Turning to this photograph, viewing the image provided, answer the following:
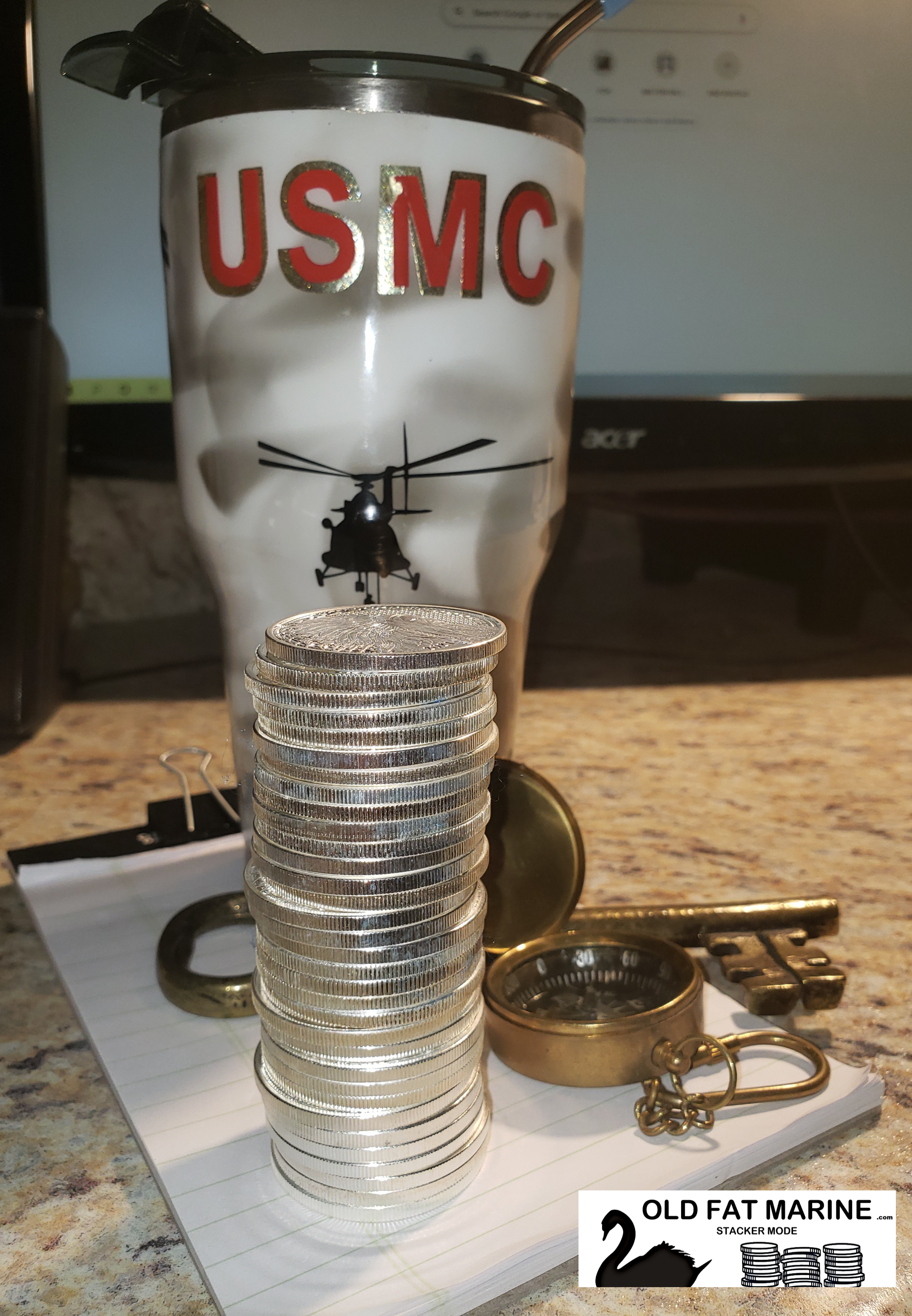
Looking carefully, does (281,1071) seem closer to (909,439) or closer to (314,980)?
(314,980)

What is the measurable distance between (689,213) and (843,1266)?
69 cm

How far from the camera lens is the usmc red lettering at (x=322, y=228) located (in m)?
0.40

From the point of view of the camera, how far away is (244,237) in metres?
0.42

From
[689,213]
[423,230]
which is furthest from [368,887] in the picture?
[689,213]

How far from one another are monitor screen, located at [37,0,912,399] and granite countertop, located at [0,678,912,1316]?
0.24m

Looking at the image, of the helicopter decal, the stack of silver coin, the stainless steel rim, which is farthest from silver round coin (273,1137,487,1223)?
the stainless steel rim

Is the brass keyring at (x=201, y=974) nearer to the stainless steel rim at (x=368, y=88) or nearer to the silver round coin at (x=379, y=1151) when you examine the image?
the silver round coin at (x=379, y=1151)

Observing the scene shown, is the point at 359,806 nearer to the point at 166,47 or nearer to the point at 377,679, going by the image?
the point at 377,679

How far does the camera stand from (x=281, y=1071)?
Result: 33cm

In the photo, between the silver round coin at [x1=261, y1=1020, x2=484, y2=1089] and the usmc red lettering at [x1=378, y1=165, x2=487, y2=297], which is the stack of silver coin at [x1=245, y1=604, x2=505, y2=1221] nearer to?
the silver round coin at [x1=261, y1=1020, x2=484, y2=1089]

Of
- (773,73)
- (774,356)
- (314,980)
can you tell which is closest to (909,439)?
(774,356)

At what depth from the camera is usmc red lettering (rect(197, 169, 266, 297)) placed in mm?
410

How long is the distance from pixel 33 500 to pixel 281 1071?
0.50 meters

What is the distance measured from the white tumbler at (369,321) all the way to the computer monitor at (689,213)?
315mm
